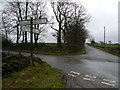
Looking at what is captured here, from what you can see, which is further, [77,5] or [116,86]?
[77,5]

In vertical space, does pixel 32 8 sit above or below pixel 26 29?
above

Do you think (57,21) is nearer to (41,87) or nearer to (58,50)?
(58,50)

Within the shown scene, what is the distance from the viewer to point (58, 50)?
18000 mm

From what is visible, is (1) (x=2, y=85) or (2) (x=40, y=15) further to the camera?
(2) (x=40, y=15)

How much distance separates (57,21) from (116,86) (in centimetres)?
2142

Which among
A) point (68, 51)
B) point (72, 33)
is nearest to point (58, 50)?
point (68, 51)

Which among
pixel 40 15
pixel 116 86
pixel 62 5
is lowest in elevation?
pixel 116 86

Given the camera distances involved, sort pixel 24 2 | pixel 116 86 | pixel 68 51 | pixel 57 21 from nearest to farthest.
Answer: pixel 116 86, pixel 68 51, pixel 24 2, pixel 57 21

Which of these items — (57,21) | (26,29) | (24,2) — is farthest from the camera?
(57,21)

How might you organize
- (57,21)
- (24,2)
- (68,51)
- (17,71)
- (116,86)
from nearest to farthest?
(116,86) → (17,71) → (68,51) → (24,2) → (57,21)

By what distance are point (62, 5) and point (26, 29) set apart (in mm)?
19177

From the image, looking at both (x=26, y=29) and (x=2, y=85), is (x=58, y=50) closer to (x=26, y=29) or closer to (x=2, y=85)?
(x=26, y=29)

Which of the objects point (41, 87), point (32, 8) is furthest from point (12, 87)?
point (32, 8)

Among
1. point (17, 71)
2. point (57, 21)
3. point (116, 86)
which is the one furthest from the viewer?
point (57, 21)
